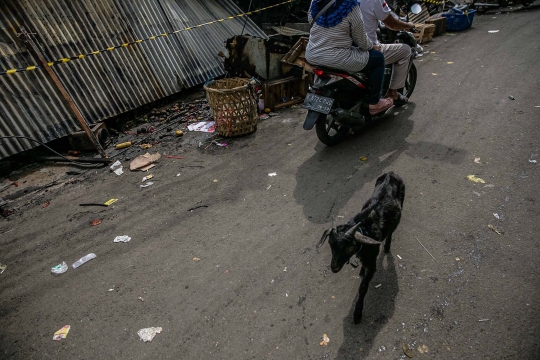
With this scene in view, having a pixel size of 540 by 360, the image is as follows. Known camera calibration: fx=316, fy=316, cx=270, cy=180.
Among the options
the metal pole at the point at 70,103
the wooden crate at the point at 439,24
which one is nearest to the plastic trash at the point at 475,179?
the metal pole at the point at 70,103

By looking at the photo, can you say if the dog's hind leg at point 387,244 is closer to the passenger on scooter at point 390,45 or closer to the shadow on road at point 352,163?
the shadow on road at point 352,163

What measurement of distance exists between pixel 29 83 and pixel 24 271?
3.36 meters

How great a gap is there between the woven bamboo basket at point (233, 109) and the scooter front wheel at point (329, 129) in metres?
1.39

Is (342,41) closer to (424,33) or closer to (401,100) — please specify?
(401,100)

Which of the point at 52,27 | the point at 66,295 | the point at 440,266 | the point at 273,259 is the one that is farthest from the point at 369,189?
the point at 52,27

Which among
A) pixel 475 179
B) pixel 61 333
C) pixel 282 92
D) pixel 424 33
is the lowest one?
pixel 475 179

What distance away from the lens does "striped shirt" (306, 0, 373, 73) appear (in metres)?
3.90

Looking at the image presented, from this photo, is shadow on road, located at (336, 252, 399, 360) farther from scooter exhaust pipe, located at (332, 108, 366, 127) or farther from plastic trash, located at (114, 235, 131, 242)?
plastic trash, located at (114, 235, 131, 242)

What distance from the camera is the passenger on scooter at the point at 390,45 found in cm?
435

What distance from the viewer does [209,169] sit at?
4.60 metres

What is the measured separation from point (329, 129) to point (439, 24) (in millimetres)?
8090

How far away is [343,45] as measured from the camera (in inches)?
159

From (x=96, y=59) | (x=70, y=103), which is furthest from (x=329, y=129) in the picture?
(x=96, y=59)

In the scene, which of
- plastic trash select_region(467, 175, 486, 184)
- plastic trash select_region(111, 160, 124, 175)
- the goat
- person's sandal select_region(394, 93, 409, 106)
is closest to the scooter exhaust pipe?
person's sandal select_region(394, 93, 409, 106)
